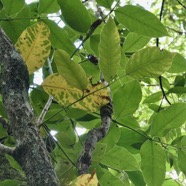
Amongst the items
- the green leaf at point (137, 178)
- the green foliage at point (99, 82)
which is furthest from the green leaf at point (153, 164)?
the green leaf at point (137, 178)

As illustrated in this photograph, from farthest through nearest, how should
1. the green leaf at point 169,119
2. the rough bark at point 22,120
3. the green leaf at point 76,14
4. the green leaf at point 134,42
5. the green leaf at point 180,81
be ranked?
1. the green leaf at point 180,81
2. the green leaf at point 134,42
3. the green leaf at point 169,119
4. the green leaf at point 76,14
5. the rough bark at point 22,120

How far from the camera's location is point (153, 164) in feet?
3.18

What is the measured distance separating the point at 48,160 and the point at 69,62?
20cm

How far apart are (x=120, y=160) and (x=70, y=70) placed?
40 cm

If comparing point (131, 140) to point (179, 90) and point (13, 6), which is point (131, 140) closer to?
point (179, 90)

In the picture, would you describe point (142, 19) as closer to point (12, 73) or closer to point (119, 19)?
point (119, 19)

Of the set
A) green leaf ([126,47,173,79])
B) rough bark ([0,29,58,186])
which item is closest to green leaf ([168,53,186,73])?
green leaf ([126,47,173,79])

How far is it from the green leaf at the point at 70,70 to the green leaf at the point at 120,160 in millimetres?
360

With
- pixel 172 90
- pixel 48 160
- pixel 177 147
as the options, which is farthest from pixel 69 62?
pixel 172 90

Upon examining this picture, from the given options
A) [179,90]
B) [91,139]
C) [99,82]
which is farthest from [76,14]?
[179,90]

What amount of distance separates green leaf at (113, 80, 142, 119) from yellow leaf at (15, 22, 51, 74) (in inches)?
10.3

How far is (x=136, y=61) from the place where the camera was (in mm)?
744

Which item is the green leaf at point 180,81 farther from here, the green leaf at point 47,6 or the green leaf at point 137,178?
the green leaf at point 47,6

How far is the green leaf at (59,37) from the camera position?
988 millimetres
